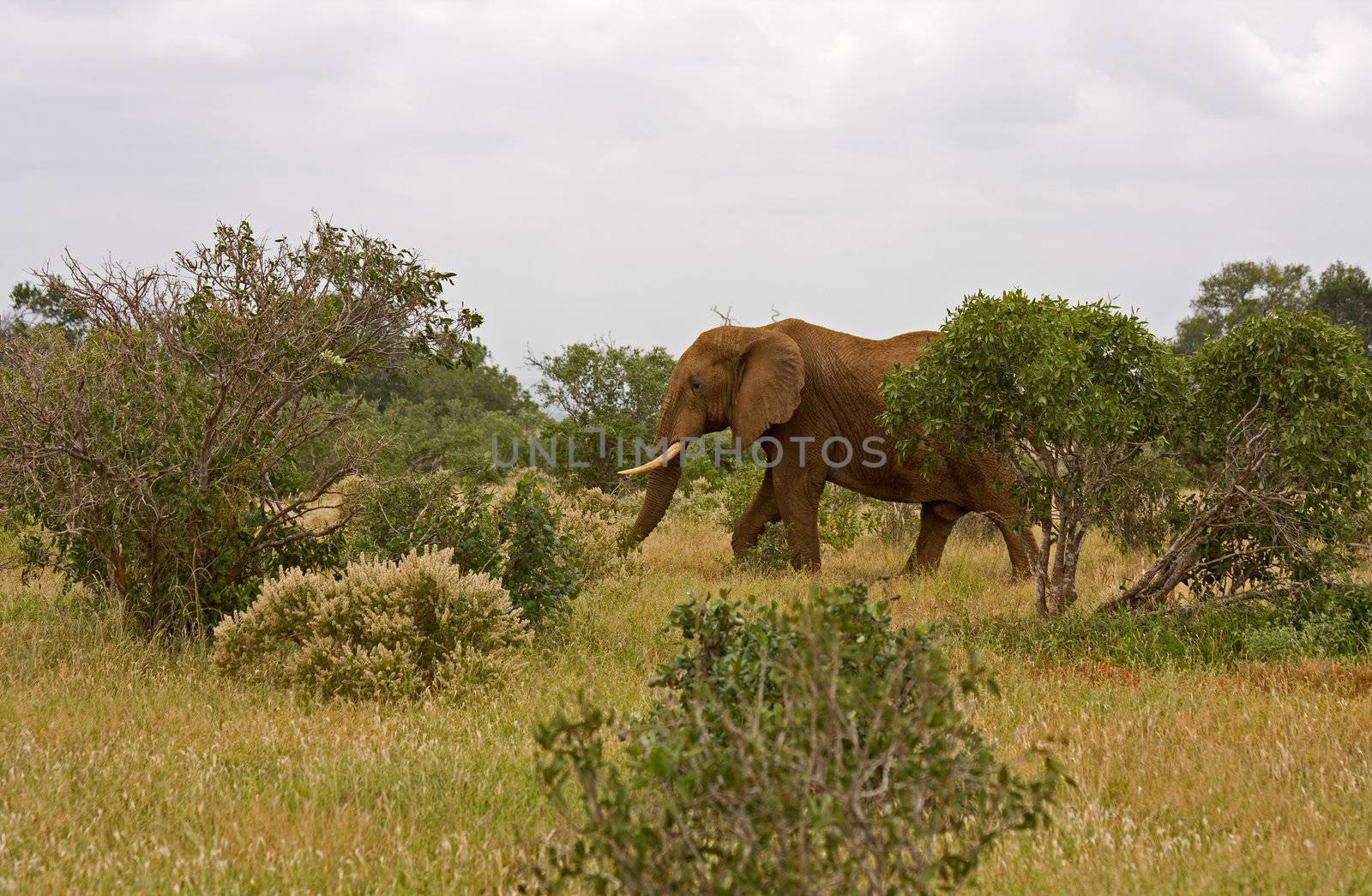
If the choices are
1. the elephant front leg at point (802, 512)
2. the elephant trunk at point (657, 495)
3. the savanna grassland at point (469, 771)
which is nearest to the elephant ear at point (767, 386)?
the elephant front leg at point (802, 512)

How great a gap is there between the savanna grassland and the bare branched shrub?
67 centimetres

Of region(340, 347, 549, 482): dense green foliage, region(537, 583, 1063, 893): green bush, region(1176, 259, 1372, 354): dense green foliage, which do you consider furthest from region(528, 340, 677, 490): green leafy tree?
region(1176, 259, 1372, 354): dense green foliage

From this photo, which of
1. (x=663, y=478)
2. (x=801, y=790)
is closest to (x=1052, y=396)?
(x=663, y=478)

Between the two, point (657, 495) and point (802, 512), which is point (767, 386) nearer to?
point (802, 512)

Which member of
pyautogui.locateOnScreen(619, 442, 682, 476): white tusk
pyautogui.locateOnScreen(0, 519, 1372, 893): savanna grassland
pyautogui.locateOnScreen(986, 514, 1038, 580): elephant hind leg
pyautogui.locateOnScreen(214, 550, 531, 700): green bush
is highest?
pyautogui.locateOnScreen(619, 442, 682, 476): white tusk

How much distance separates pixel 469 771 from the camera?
6039 mm

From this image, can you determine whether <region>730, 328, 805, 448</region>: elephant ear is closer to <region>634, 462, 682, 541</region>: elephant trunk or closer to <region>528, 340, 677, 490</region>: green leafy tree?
<region>634, 462, 682, 541</region>: elephant trunk

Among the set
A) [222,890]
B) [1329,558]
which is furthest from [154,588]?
[1329,558]

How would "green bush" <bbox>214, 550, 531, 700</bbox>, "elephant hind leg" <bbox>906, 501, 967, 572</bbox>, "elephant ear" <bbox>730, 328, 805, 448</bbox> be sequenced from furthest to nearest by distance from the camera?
1. "elephant hind leg" <bbox>906, 501, 967, 572</bbox>
2. "elephant ear" <bbox>730, 328, 805, 448</bbox>
3. "green bush" <bbox>214, 550, 531, 700</bbox>

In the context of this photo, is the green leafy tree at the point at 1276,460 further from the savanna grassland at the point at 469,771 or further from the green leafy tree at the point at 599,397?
the green leafy tree at the point at 599,397

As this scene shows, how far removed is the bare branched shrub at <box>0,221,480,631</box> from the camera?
8398 millimetres

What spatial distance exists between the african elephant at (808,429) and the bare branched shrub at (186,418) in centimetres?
514

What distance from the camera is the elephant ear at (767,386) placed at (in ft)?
43.7

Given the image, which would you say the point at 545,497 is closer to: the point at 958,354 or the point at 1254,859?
the point at 958,354
